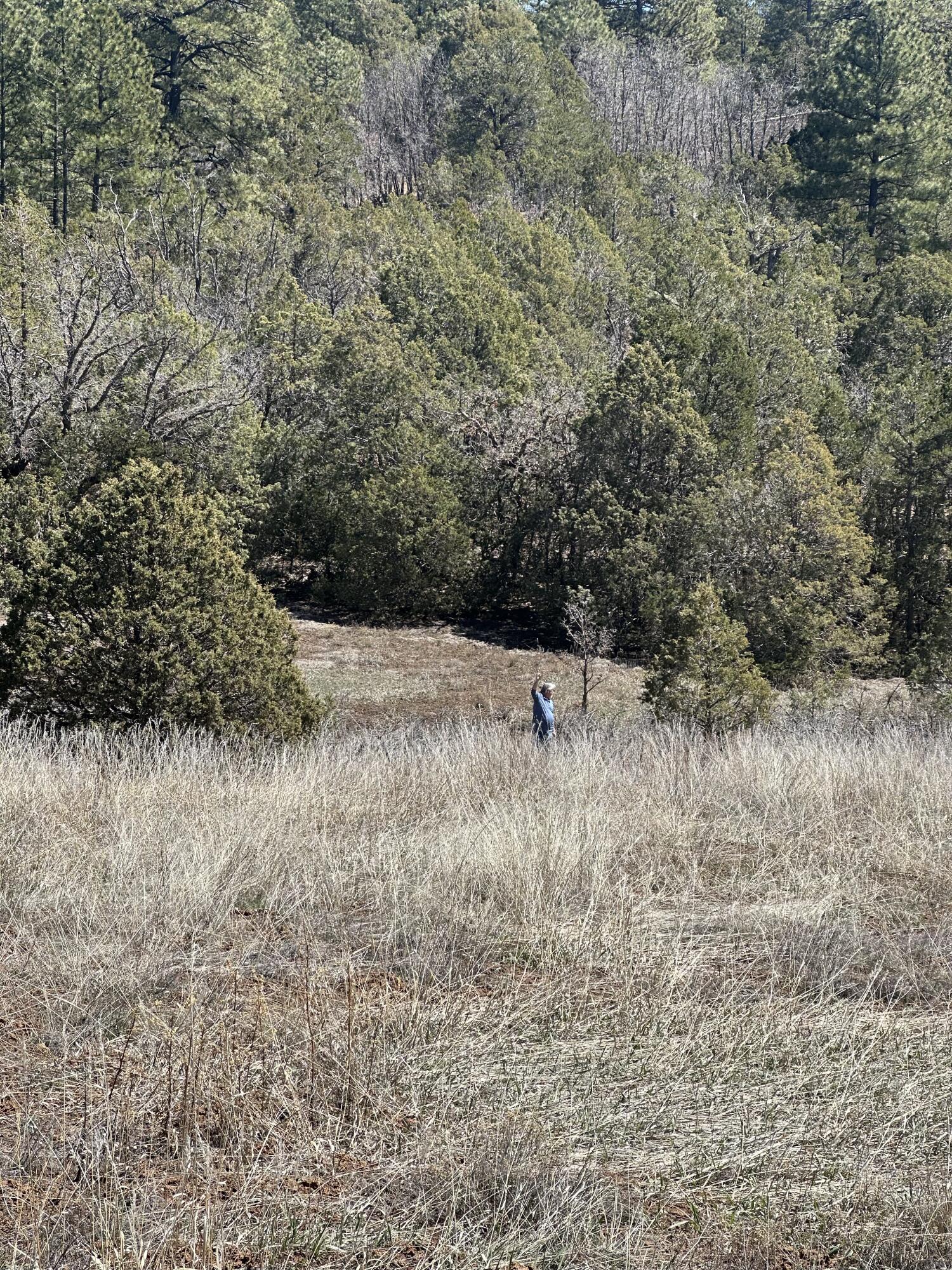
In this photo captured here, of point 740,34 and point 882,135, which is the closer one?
point 882,135

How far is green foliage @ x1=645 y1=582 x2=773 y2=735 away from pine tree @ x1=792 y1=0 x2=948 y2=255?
46.4 m

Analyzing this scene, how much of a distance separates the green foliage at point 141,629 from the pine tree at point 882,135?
Answer: 2088 inches

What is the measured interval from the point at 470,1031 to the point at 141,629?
853cm

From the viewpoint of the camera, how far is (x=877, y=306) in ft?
154

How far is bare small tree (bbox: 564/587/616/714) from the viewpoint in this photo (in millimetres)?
23672

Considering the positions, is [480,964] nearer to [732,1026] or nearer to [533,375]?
[732,1026]

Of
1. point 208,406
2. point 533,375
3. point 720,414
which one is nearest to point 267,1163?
point 208,406

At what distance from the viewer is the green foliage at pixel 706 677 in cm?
1628

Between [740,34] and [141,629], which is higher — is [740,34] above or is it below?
above

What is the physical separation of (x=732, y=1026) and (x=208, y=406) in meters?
22.8

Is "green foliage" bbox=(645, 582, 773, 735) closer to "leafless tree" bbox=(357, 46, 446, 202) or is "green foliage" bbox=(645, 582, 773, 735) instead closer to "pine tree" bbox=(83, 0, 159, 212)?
"pine tree" bbox=(83, 0, 159, 212)

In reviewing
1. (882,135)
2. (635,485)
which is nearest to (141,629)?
(635,485)

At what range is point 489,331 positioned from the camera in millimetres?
40500

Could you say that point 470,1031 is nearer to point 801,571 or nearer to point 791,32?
point 801,571
